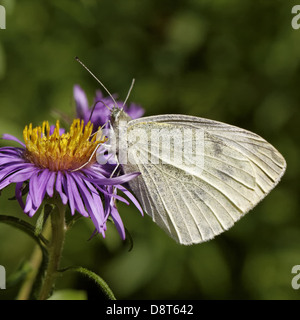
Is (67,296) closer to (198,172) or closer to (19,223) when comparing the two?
(19,223)

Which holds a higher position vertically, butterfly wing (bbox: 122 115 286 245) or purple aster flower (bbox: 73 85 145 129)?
purple aster flower (bbox: 73 85 145 129)

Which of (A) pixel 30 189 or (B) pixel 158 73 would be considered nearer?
(A) pixel 30 189

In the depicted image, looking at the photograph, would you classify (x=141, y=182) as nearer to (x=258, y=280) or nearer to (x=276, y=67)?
(x=258, y=280)

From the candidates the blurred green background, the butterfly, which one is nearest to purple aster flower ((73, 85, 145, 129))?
the butterfly

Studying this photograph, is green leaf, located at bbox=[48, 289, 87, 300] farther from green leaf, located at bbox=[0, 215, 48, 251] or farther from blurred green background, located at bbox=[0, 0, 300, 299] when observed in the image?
blurred green background, located at bbox=[0, 0, 300, 299]

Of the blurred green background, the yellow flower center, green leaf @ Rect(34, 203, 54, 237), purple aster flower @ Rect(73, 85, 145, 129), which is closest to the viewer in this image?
green leaf @ Rect(34, 203, 54, 237)

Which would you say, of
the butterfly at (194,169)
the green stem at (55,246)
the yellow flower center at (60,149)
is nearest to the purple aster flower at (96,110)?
the butterfly at (194,169)

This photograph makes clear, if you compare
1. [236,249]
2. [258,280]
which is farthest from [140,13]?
[258,280]

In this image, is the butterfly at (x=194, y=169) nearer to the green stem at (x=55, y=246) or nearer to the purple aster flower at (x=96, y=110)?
the purple aster flower at (x=96, y=110)
